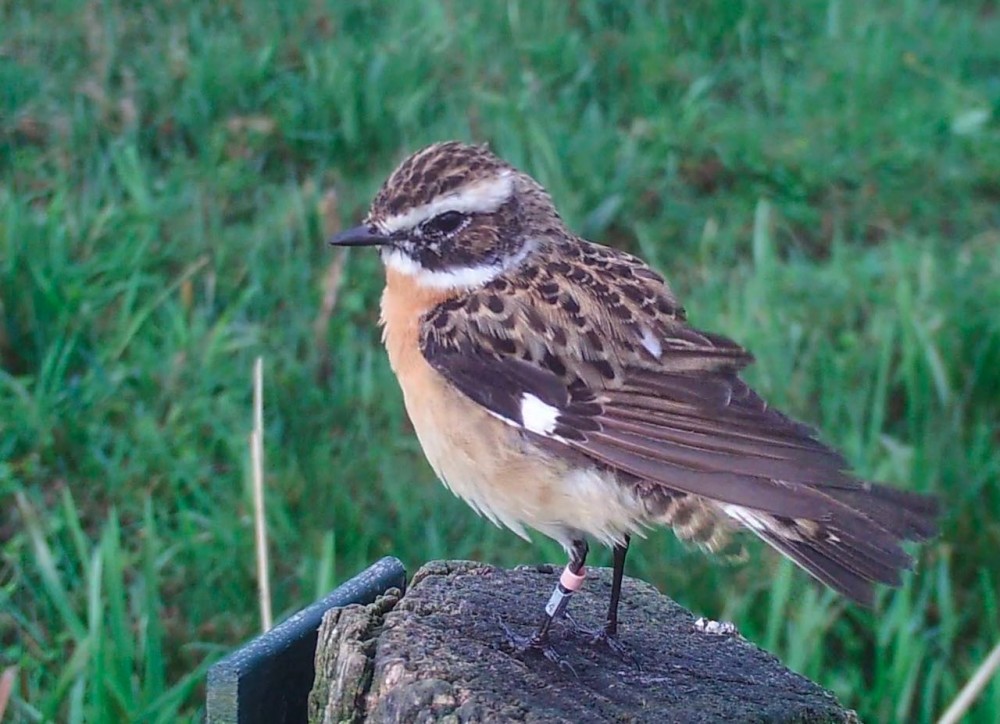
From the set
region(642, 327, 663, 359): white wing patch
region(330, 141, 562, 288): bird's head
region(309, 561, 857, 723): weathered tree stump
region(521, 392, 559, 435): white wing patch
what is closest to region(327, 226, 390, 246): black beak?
region(330, 141, 562, 288): bird's head

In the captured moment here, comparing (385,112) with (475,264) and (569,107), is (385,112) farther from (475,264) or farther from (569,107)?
(475,264)

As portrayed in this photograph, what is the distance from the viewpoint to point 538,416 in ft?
10.8

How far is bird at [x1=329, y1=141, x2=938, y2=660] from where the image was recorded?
2.94 meters

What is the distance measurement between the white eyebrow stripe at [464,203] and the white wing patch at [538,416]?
594mm

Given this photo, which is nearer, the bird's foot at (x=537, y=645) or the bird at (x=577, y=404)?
the bird's foot at (x=537, y=645)

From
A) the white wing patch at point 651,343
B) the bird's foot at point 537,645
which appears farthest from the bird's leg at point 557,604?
the white wing patch at point 651,343

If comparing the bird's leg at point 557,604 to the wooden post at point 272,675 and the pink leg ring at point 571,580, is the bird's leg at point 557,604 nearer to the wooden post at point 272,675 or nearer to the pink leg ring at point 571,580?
the pink leg ring at point 571,580

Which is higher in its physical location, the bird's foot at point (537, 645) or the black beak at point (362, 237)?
the black beak at point (362, 237)

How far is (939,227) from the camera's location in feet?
24.6

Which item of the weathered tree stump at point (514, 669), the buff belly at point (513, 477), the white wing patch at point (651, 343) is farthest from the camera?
the white wing patch at point (651, 343)

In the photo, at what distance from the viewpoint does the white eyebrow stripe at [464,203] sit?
3.58 meters

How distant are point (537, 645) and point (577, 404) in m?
0.70

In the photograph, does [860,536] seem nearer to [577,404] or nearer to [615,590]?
[615,590]

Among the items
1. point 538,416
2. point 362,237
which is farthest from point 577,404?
point 362,237
